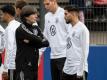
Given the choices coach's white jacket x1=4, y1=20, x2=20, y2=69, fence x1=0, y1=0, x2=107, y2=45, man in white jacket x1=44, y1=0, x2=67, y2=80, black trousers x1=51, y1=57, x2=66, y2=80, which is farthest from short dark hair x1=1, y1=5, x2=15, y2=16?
fence x1=0, y1=0, x2=107, y2=45

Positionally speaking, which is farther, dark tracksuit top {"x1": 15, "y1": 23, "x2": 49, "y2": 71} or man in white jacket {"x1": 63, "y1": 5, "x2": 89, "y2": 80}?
man in white jacket {"x1": 63, "y1": 5, "x2": 89, "y2": 80}

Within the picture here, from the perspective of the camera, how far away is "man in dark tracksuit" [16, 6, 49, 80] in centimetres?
816

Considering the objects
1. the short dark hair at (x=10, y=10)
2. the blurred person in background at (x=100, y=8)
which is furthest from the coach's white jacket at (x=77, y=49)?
the blurred person in background at (x=100, y=8)

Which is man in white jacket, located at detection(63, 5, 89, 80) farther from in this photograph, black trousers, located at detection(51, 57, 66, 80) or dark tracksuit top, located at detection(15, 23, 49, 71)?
black trousers, located at detection(51, 57, 66, 80)

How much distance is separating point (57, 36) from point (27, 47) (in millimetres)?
2312

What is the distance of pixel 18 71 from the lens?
27.1ft

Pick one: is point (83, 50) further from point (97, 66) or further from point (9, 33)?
point (97, 66)

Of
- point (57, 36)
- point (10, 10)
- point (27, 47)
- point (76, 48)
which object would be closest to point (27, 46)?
point (27, 47)

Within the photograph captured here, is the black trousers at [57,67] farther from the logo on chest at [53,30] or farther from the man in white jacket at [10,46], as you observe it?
the man in white jacket at [10,46]

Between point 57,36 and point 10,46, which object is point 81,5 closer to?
point 57,36

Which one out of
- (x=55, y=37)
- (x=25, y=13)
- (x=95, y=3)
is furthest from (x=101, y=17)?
(x=25, y=13)

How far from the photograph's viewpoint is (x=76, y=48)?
30.0 feet

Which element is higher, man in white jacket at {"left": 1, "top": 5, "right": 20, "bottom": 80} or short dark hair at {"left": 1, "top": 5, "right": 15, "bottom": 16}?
short dark hair at {"left": 1, "top": 5, "right": 15, "bottom": 16}

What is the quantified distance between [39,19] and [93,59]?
1.58m
